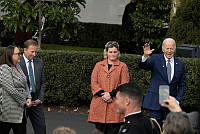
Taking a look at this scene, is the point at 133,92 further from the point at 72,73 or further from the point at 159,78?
the point at 72,73

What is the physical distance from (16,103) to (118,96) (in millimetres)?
2725

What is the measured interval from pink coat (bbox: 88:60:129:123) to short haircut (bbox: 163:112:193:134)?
3.49 m

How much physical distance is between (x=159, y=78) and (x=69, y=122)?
11.5 feet

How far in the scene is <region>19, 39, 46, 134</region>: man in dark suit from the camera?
867 centimetres

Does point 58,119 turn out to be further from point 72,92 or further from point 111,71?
point 111,71

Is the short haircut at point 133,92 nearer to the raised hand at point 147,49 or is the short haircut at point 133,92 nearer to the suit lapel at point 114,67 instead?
the raised hand at point 147,49

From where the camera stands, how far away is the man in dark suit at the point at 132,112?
18.2 ft

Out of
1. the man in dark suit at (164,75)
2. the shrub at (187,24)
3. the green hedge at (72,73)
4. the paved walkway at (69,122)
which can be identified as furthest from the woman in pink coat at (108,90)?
the shrub at (187,24)

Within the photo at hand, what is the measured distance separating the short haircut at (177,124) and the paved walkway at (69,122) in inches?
231

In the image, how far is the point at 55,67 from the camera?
12.1m

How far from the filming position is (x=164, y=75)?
838 centimetres

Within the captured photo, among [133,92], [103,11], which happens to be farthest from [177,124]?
[103,11]

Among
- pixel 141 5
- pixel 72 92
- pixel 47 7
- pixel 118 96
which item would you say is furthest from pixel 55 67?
pixel 118 96

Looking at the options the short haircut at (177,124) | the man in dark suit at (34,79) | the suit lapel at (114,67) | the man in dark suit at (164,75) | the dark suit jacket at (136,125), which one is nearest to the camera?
the short haircut at (177,124)
